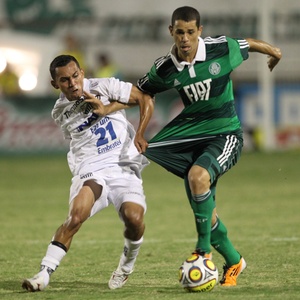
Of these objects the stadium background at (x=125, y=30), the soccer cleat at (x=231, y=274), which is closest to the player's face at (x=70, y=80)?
the soccer cleat at (x=231, y=274)

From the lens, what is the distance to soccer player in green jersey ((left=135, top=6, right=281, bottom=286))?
22.6 feet

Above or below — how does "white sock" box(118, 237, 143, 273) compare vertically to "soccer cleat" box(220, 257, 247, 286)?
above

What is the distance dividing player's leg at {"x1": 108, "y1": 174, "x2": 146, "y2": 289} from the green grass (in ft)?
0.36

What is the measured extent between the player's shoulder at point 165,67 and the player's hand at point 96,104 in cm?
51

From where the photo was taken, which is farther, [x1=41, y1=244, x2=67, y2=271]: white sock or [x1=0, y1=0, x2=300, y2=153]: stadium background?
[x1=0, y1=0, x2=300, y2=153]: stadium background

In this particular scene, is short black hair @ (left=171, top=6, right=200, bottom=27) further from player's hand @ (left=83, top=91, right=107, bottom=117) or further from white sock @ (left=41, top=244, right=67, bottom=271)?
white sock @ (left=41, top=244, right=67, bottom=271)

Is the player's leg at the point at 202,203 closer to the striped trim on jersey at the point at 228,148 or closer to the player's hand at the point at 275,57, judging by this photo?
the striped trim on jersey at the point at 228,148

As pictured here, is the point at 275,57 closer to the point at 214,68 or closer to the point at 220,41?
the point at 220,41

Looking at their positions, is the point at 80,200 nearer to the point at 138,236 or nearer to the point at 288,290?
the point at 138,236

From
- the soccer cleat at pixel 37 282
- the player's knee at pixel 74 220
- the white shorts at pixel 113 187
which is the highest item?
the white shorts at pixel 113 187

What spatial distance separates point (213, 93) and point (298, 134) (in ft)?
47.5

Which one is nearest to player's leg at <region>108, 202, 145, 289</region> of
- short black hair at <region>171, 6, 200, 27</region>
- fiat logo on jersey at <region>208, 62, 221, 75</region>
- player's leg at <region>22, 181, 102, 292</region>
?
player's leg at <region>22, 181, 102, 292</region>

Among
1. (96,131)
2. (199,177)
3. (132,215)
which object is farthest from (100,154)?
(199,177)

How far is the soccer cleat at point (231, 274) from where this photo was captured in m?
6.97
